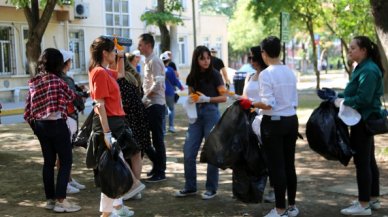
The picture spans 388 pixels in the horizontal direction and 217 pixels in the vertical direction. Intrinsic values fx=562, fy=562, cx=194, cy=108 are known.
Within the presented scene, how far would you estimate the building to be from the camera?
2369cm

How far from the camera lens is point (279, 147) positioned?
5074mm

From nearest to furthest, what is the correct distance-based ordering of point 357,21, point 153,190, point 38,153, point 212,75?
point 212,75, point 153,190, point 38,153, point 357,21

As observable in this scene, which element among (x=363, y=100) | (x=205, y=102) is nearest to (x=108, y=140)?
(x=205, y=102)

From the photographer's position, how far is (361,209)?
17.4 ft

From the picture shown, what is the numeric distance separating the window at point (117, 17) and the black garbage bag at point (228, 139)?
23477mm

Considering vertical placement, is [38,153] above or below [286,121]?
below

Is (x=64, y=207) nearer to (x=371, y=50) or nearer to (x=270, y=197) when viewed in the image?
(x=270, y=197)

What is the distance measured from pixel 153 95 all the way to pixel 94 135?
1.91m

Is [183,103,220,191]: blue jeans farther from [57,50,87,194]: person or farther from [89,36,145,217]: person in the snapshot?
[57,50,87,194]: person

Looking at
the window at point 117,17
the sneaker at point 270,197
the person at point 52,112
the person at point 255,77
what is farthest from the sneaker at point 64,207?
the window at point 117,17

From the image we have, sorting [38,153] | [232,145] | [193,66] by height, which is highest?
[193,66]

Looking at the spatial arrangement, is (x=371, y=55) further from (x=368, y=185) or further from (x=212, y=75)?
(x=212, y=75)

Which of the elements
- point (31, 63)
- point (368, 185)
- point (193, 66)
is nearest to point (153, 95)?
point (193, 66)

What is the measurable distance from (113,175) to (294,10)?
1999cm
